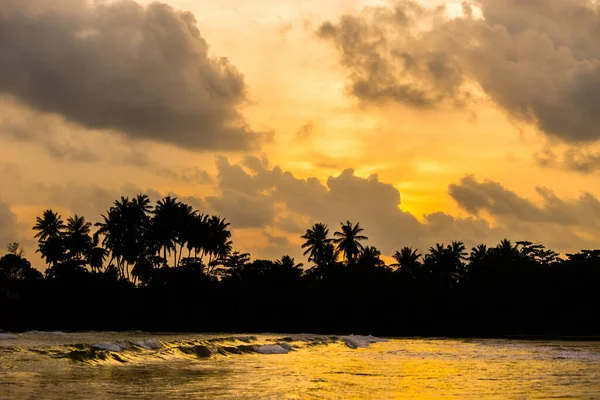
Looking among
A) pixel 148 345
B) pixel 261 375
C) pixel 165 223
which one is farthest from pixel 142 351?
pixel 165 223

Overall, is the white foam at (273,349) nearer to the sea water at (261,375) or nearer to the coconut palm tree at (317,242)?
the sea water at (261,375)

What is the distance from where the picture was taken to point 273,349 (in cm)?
3347

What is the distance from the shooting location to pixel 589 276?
81625mm

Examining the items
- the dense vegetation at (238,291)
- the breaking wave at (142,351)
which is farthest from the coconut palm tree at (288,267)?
the breaking wave at (142,351)

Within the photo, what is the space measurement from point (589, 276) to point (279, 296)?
Answer: 40.5 m

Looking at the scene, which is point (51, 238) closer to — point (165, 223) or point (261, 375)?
point (165, 223)

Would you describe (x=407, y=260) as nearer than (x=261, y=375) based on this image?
No

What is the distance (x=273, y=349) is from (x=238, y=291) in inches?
2534

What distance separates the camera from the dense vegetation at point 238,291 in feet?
281

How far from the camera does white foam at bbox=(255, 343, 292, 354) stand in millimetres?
32750

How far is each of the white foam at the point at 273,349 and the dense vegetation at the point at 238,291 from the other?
51.4 meters

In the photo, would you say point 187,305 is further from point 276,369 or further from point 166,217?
point 276,369

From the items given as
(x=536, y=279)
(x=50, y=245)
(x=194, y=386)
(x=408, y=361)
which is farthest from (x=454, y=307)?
(x=194, y=386)

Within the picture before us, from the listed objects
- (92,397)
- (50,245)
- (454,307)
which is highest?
(50,245)
